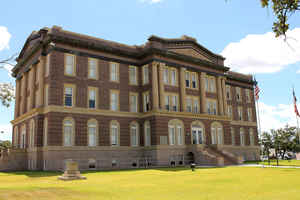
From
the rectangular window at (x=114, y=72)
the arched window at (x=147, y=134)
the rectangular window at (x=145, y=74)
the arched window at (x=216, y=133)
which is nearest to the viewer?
the rectangular window at (x=114, y=72)

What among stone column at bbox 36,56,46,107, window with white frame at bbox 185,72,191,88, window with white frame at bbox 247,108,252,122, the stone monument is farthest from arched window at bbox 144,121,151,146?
window with white frame at bbox 247,108,252,122

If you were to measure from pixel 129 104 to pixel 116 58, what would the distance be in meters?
6.61

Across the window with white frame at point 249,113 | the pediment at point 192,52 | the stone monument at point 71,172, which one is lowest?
the stone monument at point 71,172

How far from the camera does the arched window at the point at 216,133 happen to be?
46.4 meters

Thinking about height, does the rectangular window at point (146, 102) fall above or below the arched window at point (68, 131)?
above

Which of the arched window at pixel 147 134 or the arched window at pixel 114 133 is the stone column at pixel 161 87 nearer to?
the arched window at pixel 147 134

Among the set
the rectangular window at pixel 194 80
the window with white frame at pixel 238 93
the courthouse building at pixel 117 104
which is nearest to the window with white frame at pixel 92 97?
the courthouse building at pixel 117 104

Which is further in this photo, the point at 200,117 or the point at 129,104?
the point at 200,117

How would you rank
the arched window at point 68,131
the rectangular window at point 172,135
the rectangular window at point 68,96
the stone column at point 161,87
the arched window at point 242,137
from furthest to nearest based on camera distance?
the arched window at point 242,137, the rectangular window at point 172,135, the stone column at point 161,87, the rectangular window at point 68,96, the arched window at point 68,131

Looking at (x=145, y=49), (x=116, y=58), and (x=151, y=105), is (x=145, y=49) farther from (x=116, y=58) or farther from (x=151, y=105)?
(x=151, y=105)

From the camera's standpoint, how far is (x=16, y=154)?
37.8 meters

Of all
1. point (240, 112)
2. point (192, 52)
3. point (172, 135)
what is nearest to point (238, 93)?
point (240, 112)

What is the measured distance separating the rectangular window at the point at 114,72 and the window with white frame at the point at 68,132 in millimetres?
8550

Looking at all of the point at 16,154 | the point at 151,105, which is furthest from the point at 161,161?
the point at 16,154
